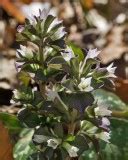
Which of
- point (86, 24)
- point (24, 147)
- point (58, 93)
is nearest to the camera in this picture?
point (58, 93)

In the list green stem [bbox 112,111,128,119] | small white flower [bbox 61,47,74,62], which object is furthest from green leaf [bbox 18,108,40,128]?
green stem [bbox 112,111,128,119]

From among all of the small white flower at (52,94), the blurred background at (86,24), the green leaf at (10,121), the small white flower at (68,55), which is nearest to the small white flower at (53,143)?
the small white flower at (52,94)

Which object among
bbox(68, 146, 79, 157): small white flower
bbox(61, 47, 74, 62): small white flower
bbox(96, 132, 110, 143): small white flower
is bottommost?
bbox(68, 146, 79, 157): small white flower

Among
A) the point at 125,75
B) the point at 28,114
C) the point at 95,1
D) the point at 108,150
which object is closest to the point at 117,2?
the point at 95,1

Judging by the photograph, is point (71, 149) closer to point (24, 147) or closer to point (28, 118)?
point (28, 118)

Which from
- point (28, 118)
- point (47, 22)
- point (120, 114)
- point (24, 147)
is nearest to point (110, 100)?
point (120, 114)

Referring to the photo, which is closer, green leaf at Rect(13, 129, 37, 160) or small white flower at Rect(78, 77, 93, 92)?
small white flower at Rect(78, 77, 93, 92)

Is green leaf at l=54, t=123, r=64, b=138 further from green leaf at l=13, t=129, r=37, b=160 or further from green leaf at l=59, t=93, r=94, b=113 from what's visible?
green leaf at l=13, t=129, r=37, b=160

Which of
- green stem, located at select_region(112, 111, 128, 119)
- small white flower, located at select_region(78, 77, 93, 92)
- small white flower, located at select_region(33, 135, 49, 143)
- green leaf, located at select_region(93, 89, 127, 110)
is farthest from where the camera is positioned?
green leaf, located at select_region(93, 89, 127, 110)
